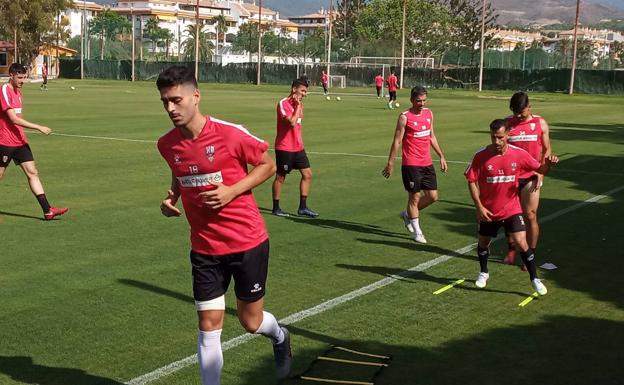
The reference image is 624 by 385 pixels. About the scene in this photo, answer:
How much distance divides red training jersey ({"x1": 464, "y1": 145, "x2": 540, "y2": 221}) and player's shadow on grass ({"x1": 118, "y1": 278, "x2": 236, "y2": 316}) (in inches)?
113

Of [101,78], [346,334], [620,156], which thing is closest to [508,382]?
[346,334]

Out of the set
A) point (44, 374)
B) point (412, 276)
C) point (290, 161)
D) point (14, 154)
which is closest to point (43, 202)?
point (14, 154)

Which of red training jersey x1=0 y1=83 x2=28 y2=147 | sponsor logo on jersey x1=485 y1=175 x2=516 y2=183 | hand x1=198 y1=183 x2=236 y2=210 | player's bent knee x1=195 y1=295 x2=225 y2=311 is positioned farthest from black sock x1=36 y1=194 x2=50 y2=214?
hand x1=198 y1=183 x2=236 y2=210

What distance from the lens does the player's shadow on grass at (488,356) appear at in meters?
6.39

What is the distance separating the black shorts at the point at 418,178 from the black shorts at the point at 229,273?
604 centimetres

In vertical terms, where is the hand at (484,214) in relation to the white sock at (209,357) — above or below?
above

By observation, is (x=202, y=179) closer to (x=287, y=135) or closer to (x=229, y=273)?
(x=229, y=273)

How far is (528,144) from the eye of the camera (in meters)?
10.2

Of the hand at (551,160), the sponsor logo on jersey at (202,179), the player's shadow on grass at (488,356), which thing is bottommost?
the player's shadow on grass at (488,356)

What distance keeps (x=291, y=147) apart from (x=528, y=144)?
413 centimetres

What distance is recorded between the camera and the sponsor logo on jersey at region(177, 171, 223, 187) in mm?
5480

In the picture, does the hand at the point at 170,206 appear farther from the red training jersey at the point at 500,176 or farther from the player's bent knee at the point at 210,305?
the red training jersey at the point at 500,176

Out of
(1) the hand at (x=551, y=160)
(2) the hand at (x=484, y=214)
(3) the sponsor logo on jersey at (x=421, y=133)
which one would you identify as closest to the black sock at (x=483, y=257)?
(2) the hand at (x=484, y=214)

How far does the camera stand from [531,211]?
1013cm
